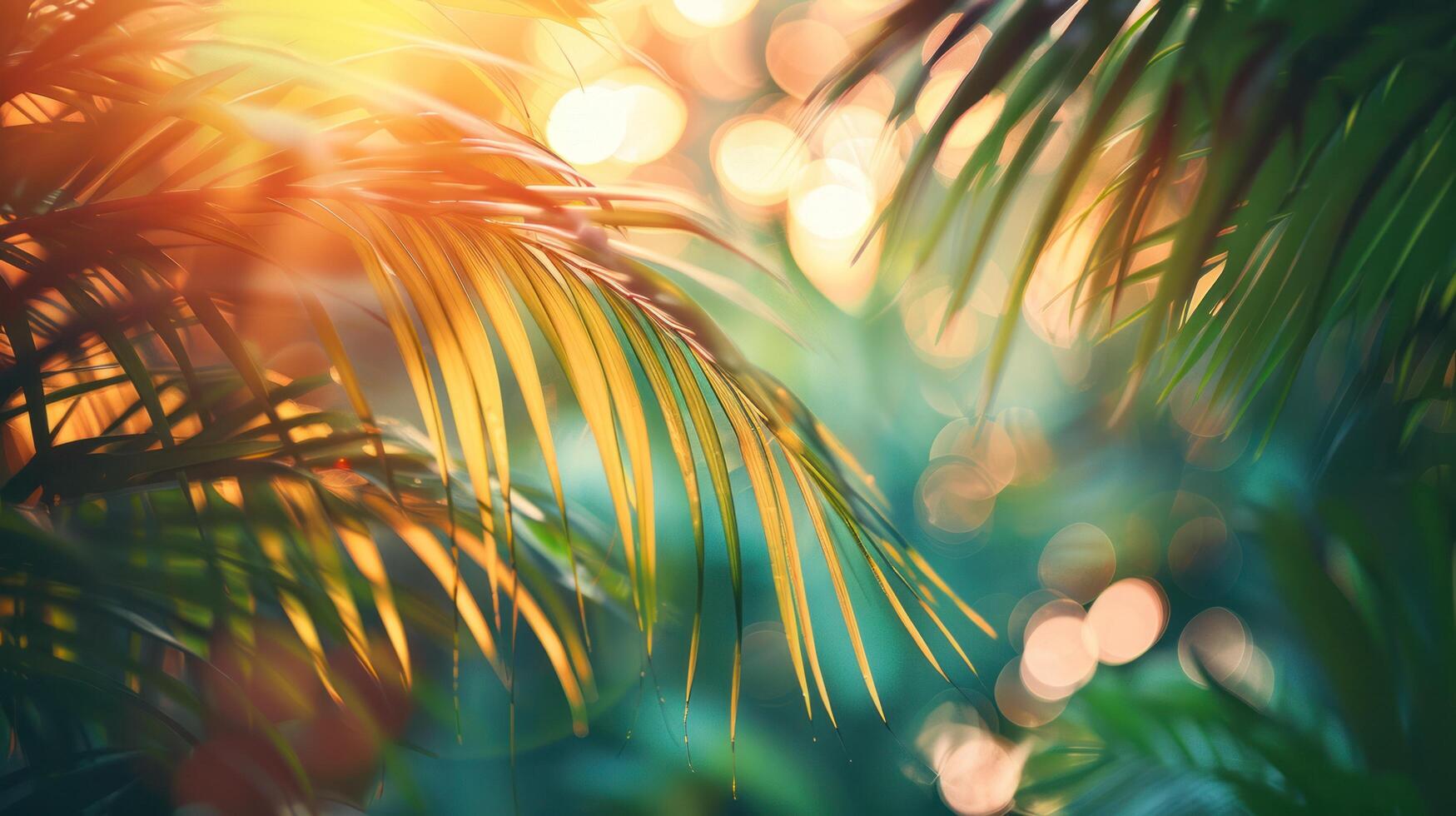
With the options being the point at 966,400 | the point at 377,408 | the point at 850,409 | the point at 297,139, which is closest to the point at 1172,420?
the point at 966,400

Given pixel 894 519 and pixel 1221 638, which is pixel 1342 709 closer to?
pixel 894 519

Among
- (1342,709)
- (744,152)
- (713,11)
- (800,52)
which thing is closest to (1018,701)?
(1342,709)

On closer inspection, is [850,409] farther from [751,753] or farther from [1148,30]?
[1148,30]

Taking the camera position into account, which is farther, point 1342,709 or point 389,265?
point 1342,709

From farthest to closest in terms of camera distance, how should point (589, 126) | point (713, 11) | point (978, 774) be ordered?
point (978, 774) < point (713, 11) < point (589, 126)

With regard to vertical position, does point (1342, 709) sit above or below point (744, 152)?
below

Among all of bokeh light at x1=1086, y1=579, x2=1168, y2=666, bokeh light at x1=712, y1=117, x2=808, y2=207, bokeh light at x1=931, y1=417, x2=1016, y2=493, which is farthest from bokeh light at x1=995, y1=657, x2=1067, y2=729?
Result: bokeh light at x1=712, y1=117, x2=808, y2=207

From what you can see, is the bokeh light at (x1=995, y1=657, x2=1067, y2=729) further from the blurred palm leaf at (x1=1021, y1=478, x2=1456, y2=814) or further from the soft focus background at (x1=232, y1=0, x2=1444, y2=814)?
the blurred palm leaf at (x1=1021, y1=478, x2=1456, y2=814)

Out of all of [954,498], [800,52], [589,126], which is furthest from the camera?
[954,498]
